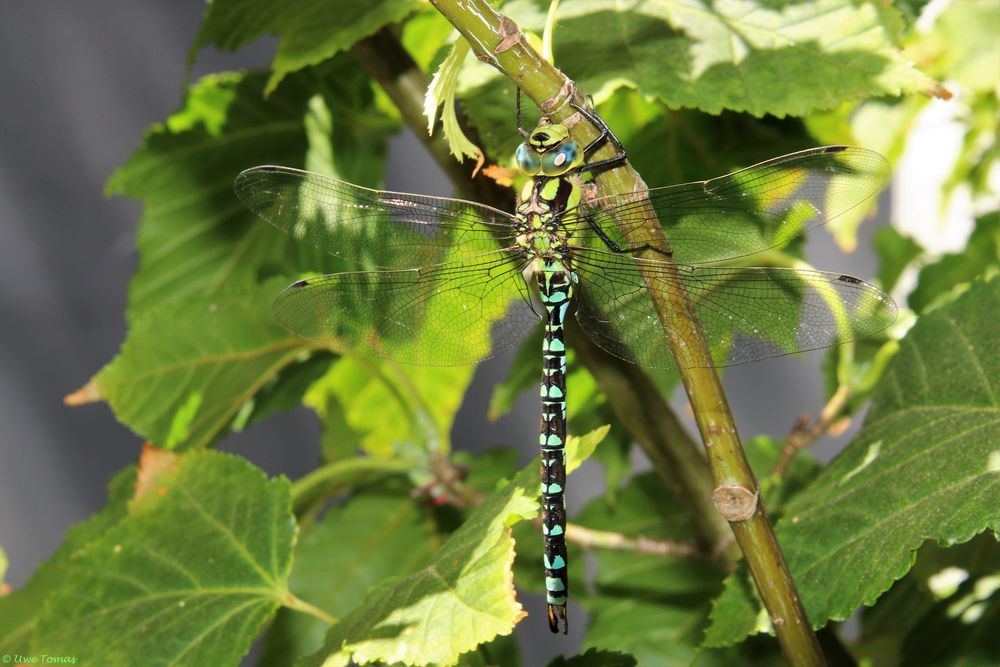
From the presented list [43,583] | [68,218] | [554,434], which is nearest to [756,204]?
[554,434]

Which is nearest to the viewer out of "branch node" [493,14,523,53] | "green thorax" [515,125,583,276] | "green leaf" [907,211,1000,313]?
"branch node" [493,14,523,53]

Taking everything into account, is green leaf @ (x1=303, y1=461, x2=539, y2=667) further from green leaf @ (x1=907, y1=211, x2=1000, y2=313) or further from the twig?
green leaf @ (x1=907, y1=211, x2=1000, y2=313)

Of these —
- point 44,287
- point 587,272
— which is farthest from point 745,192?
point 44,287

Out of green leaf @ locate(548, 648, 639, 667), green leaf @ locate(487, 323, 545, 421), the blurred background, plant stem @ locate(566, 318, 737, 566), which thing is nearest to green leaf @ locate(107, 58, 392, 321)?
green leaf @ locate(487, 323, 545, 421)

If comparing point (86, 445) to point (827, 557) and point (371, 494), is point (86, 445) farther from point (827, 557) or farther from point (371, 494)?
point (827, 557)

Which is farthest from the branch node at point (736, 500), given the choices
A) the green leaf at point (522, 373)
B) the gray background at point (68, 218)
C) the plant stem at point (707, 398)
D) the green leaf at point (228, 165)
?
the gray background at point (68, 218)

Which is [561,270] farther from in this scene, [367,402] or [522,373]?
[367,402]

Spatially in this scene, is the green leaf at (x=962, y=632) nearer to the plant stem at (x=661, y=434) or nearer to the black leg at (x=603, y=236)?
the plant stem at (x=661, y=434)
